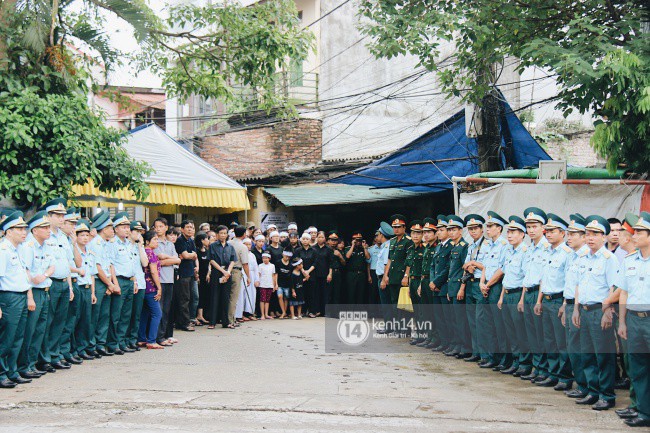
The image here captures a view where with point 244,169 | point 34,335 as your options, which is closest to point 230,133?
point 244,169

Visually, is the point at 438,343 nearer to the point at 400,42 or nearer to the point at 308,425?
the point at 400,42

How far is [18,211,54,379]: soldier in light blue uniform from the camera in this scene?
9711 millimetres

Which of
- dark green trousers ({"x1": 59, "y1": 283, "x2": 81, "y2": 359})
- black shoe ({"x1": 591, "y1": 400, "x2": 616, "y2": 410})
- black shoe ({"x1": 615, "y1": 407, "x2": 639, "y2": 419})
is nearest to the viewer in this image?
black shoe ({"x1": 615, "y1": 407, "x2": 639, "y2": 419})

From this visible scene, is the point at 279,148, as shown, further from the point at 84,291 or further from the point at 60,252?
the point at 60,252

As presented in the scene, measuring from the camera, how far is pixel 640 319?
24.3 feet

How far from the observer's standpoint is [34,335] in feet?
32.9

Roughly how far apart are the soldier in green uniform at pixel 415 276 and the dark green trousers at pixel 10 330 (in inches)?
256

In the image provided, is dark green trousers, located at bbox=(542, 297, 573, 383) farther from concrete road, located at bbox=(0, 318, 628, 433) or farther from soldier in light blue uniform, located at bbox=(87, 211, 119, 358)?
soldier in light blue uniform, located at bbox=(87, 211, 119, 358)

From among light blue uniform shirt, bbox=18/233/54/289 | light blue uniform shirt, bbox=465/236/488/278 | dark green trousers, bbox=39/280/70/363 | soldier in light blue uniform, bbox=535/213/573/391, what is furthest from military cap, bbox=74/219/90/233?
soldier in light blue uniform, bbox=535/213/573/391

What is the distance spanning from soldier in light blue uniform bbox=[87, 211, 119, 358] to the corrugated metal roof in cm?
896

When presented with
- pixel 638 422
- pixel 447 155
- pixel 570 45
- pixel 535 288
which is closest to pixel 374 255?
pixel 447 155

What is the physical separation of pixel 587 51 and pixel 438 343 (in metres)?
5.38

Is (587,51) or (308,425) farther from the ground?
(587,51)

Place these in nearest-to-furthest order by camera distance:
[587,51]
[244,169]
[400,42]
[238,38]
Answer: [587,51], [400,42], [238,38], [244,169]
